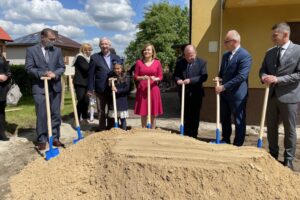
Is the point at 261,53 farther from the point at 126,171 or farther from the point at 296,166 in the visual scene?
the point at 126,171

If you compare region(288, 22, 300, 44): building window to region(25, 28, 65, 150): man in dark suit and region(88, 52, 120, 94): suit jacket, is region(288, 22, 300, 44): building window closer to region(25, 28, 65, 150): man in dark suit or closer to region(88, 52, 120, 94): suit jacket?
region(88, 52, 120, 94): suit jacket

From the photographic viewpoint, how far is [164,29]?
44.2 meters

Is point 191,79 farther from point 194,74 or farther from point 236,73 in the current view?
point 236,73

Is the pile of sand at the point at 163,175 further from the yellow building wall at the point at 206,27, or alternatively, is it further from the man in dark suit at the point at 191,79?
the yellow building wall at the point at 206,27

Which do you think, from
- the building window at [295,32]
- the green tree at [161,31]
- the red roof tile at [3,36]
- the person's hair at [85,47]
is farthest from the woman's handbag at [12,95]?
the green tree at [161,31]

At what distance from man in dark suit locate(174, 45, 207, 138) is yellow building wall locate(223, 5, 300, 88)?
7.97ft

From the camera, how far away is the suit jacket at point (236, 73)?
5.21m

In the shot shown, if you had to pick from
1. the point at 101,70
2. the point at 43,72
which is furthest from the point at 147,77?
the point at 43,72

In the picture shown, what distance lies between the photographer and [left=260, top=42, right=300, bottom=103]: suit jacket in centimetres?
468

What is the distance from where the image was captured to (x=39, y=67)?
19.1 ft

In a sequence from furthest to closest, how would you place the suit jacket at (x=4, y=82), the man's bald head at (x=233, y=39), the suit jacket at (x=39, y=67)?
the suit jacket at (x=4, y=82), the suit jacket at (x=39, y=67), the man's bald head at (x=233, y=39)

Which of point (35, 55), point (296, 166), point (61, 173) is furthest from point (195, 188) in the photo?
point (35, 55)

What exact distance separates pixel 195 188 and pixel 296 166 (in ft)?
7.40

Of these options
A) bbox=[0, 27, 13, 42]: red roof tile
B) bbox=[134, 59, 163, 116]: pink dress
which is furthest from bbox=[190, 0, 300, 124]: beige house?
bbox=[0, 27, 13, 42]: red roof tile
